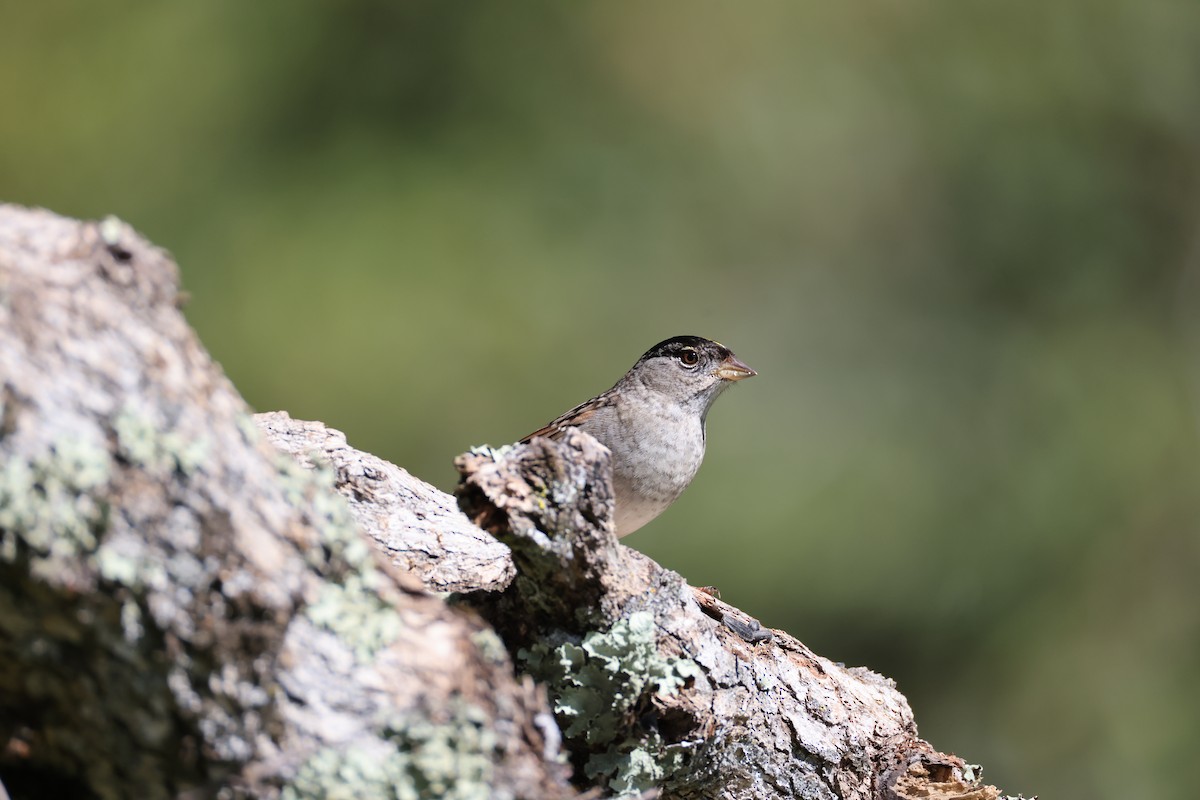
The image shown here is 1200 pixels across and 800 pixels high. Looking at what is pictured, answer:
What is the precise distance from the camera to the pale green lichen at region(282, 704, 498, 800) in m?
1.77

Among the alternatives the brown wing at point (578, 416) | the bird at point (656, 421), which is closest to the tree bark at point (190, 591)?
the bird at point (656, 421)

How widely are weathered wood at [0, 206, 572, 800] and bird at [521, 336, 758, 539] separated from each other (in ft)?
7.72

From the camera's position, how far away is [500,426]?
709cm


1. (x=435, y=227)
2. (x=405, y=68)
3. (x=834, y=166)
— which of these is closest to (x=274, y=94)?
(x=405, y=68)

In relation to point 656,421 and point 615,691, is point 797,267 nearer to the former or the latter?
point 656,421

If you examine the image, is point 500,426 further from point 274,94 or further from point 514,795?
point 514,795

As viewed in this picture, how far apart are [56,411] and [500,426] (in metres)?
5.46

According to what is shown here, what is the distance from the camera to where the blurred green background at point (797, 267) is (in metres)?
→ 6.86

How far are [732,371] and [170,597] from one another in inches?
157

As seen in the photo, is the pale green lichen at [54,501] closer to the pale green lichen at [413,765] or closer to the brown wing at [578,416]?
the pale green lichen at [413,765]

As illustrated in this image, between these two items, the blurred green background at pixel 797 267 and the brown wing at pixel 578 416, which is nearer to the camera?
the brown wing at pixel 578 416

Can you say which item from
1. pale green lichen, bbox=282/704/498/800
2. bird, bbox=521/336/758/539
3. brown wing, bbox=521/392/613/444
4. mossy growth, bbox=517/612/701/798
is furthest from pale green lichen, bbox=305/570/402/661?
brown wing, bbox=521/392/613/444

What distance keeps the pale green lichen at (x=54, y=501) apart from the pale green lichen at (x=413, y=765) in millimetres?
472

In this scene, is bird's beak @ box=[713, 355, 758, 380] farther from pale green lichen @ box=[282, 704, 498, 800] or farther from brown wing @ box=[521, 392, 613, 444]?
pale green lichen @ box=[282, 704, 498, 800]
